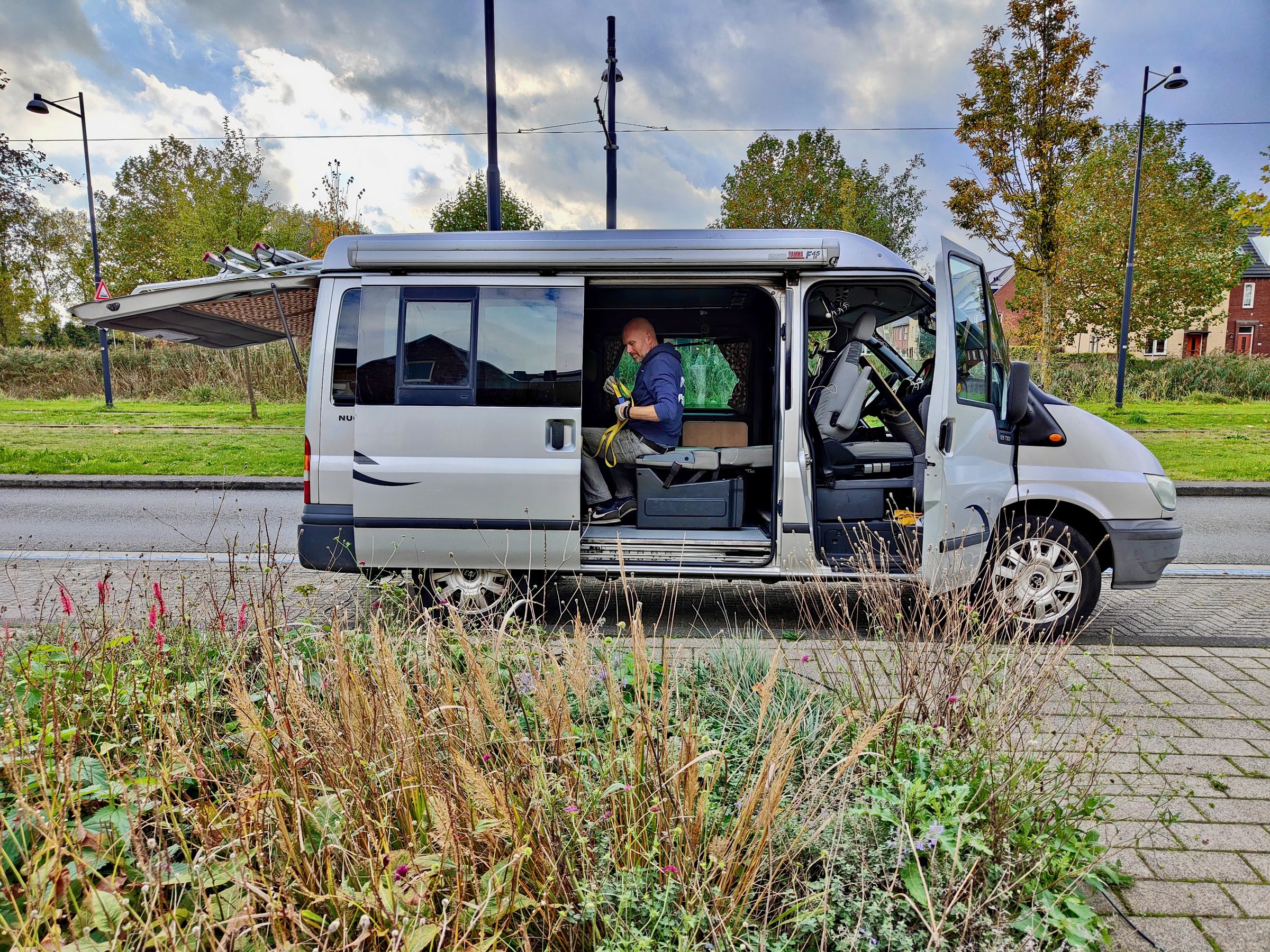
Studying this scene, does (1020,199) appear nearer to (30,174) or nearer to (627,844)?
(627,844)

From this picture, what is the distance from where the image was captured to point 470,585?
5203 mm

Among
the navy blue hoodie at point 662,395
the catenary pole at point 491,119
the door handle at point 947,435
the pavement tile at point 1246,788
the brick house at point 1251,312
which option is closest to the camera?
the pavement tile at point 1246,788

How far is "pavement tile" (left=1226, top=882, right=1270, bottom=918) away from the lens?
7.77ft

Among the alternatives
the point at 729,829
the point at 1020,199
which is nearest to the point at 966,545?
the point at 729,829

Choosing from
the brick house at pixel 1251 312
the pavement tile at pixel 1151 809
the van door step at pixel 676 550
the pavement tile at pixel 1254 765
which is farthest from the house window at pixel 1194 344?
the pavement tile at pixel 1151 809

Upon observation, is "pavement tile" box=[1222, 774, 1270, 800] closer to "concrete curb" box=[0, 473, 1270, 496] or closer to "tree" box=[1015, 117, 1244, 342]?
"concrete curb" box=[0, 473, 1270, 496]

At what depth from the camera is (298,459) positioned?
41.9ft

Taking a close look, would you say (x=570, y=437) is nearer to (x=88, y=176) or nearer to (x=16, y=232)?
(x=88, y=176)

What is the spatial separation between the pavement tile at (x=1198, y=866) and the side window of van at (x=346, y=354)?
448 centimetres

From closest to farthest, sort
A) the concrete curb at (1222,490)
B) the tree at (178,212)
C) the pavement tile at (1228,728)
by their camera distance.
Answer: the pavement tile at (1228,728), the concrete curb at (1222,490), the tree at (178,212)

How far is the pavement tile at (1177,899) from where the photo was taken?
2354mm

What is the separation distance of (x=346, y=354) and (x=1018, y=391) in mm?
4005

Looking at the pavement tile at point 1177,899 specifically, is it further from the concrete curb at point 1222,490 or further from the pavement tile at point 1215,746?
the concrete curb at point 1222,490

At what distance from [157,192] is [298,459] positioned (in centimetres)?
1898
